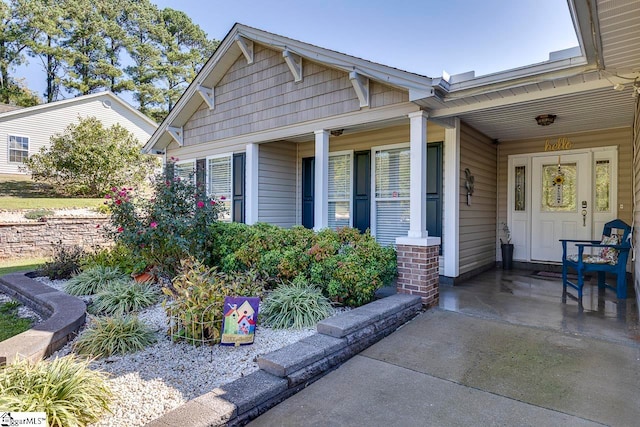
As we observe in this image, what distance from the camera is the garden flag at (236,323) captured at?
317 cm

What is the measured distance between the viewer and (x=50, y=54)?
73.8 feet

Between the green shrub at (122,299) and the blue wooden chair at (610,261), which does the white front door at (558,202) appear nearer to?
the blue wooden chair at (610,261)

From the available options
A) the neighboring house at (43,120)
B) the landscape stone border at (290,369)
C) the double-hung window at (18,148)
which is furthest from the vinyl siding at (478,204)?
the double-hung window at (18,148)

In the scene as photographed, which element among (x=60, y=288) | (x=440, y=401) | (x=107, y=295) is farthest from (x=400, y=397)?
(x=60, y=288)

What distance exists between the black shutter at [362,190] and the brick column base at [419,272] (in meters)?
2.28

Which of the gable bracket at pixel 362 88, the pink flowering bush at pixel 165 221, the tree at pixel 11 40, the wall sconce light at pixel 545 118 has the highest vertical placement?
the tree at pixel 11 40

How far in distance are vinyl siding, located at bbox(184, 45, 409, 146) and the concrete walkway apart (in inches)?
118

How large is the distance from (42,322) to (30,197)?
13.8m

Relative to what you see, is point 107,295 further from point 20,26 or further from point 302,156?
point 20,26

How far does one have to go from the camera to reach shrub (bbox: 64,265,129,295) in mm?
5123

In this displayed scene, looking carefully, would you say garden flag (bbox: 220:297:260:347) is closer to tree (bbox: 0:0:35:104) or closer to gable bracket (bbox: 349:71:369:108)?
gable bracket (bbox: 349:71:369:108)

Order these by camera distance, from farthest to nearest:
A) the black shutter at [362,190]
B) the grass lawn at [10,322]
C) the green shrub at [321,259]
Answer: the black shutter at [362,190], the green shrub at [321,259], the grass lawn at [10,322]

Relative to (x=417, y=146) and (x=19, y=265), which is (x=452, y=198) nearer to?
(x=417, y=146)

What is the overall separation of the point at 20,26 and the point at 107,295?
2606 cm
